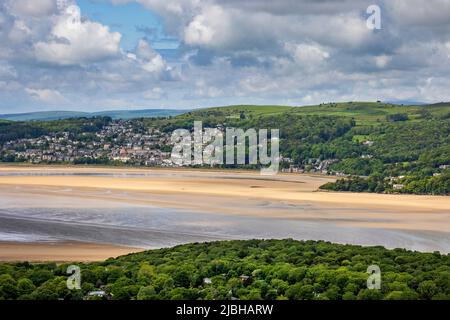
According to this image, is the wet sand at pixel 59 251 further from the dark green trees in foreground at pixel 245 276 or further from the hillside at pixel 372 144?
the hillside at pixel 372 144

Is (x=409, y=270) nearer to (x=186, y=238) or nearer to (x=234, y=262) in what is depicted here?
(x=234, y=262)

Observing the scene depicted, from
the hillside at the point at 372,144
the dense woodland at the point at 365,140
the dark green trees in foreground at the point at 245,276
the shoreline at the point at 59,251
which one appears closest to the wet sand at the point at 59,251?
the shoreline at the point at 59,251

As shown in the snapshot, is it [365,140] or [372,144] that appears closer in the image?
[372,144]

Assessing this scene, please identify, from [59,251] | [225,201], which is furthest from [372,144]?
[59,251]

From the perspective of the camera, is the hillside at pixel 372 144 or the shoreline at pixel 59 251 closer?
the shoreline at pixel 59 251

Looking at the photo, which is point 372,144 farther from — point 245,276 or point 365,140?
point 245,276
